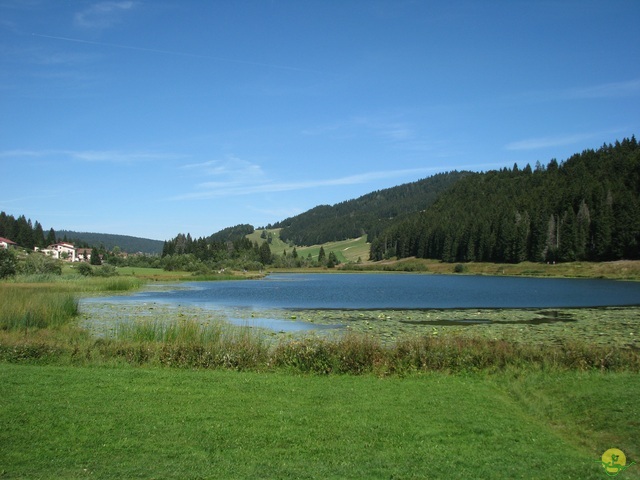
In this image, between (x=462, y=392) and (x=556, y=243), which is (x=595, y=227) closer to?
(x=556, y=243)

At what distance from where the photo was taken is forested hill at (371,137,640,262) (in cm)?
10824

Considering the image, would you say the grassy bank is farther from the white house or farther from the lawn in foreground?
the lawn in foreground

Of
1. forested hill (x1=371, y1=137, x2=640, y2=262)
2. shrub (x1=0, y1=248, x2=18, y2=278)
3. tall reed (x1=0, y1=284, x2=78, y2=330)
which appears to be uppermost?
forested hill (x1=371, y1=137, x2=640, y2=262)

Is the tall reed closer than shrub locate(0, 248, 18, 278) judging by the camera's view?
Yes

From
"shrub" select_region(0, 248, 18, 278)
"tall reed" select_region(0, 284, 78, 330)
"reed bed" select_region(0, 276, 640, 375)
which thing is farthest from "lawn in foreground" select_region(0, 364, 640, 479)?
"shrub" select_region(0, 248, 18, 278)

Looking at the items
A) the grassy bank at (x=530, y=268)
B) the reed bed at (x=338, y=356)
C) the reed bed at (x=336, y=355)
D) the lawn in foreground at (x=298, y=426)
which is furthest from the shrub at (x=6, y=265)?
the grassy bank at (x=530, y=268)

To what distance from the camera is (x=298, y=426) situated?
1073cm

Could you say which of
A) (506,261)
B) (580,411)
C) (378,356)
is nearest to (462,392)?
(580,411)

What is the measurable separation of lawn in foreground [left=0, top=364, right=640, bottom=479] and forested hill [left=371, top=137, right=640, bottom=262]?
4178 inches

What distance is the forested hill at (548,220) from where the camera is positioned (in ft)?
355

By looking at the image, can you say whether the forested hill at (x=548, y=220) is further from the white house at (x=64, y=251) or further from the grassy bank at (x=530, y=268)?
the white house at (x=64, y=251)

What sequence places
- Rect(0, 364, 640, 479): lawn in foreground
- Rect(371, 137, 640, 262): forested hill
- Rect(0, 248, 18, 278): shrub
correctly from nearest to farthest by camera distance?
Rect(0, 364, 640, 479): lawn in foreground < Rect(0, 248, 18, 278): shrub < Rect(371, 137, 640, 262): forested hill

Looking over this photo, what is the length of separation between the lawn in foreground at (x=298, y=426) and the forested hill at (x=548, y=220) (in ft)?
348

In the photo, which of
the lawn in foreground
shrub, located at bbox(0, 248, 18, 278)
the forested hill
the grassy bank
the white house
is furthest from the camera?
the white house
